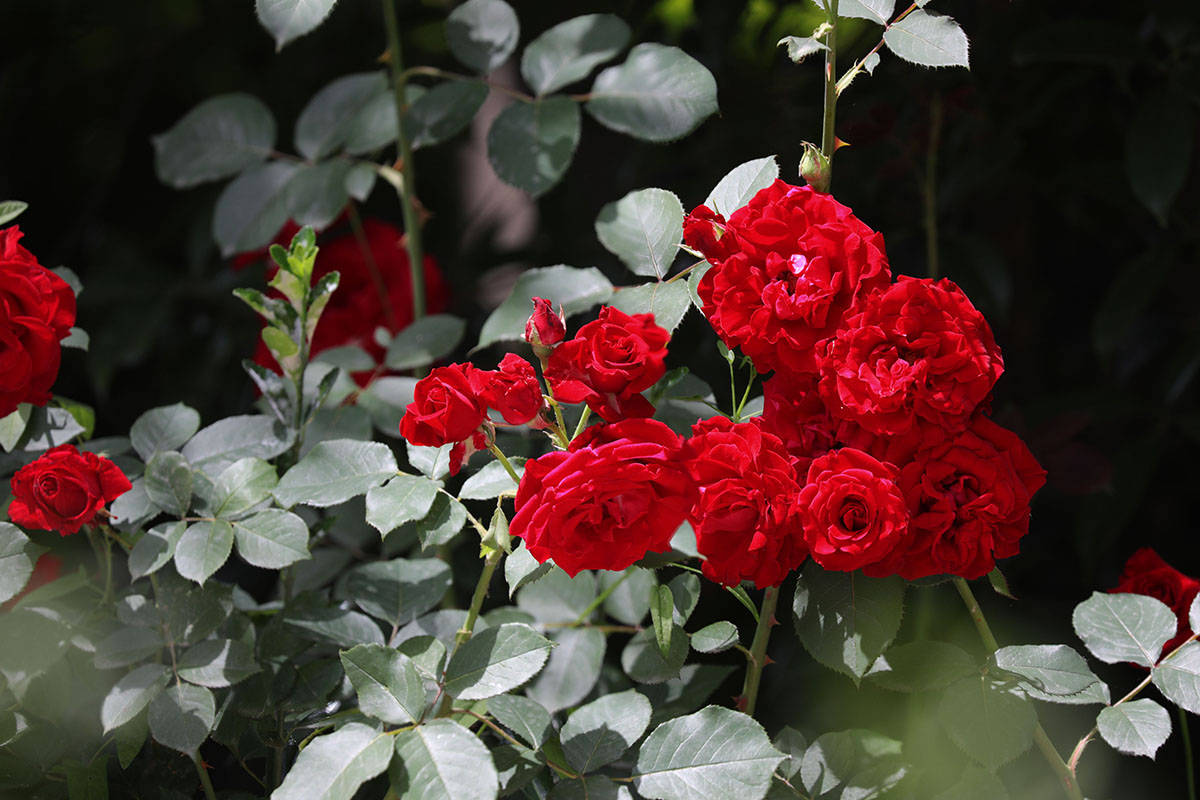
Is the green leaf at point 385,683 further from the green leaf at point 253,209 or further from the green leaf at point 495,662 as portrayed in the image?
the green leaf at point 253,209

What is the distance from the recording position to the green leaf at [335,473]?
0.64 meters

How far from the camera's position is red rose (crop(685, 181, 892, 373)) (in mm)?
A: 557

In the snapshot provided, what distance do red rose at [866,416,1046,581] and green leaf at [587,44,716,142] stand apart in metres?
0.38

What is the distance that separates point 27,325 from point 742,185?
1.47 feet

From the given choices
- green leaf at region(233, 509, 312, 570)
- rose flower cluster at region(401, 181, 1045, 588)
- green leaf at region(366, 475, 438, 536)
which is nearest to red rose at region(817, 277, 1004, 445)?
rose flower cluster at region(401, 181, 1045, 588)

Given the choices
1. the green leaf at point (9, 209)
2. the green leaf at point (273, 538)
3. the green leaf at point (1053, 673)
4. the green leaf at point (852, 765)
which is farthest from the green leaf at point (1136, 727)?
the green leaf at point (9, 209)

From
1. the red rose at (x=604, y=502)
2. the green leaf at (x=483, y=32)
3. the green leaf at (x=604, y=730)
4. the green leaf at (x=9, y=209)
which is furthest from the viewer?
the green leaf at (x=483, y=32)

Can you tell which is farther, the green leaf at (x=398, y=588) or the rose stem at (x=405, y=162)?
the rose stem at (x=405, y=162)

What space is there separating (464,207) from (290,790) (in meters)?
1.33

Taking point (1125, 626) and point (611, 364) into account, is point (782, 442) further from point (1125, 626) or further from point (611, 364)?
point (1125, 626)

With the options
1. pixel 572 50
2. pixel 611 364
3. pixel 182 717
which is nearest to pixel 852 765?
pixel 611 364

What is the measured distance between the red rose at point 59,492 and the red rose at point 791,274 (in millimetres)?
376

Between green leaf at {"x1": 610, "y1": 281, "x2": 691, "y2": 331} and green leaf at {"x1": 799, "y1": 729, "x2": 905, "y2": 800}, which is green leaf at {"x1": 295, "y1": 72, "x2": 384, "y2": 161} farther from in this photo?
green leaf at {"x1": 799, "y1": 729, "x2": 905, "y2": 800}

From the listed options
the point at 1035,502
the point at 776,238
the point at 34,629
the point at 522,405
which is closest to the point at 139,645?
the point at 34,629
